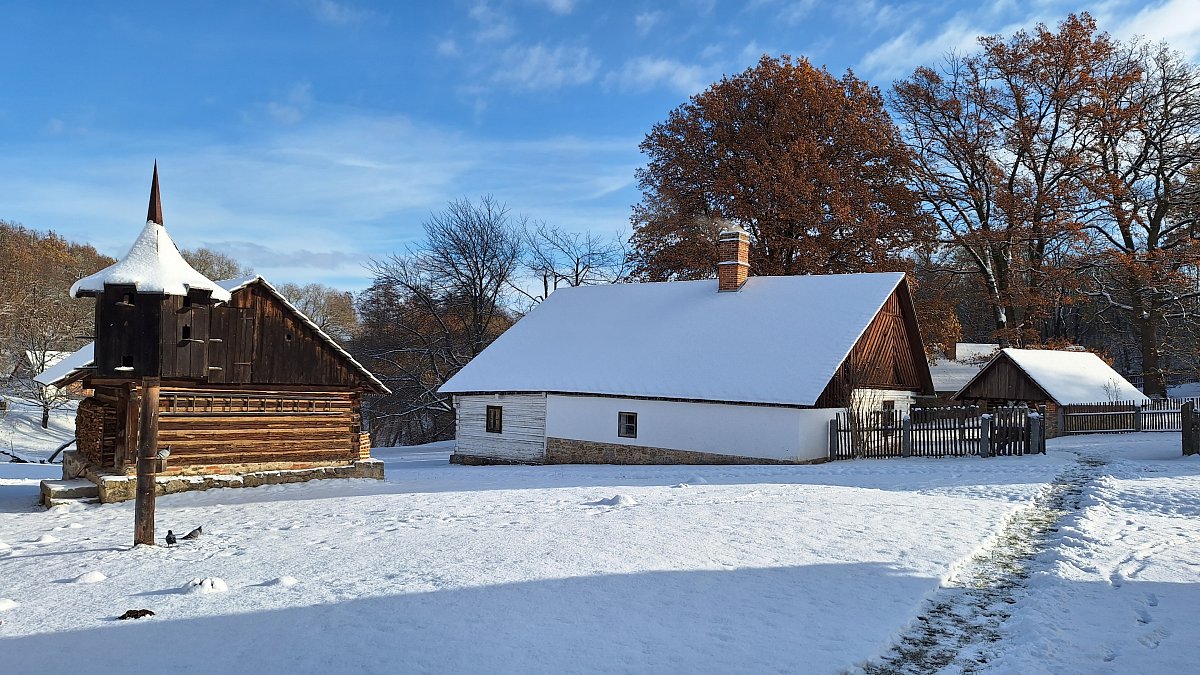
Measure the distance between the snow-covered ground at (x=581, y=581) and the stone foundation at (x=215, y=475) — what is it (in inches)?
36.7

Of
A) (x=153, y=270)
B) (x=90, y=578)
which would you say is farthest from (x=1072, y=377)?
(x=90, y=578)

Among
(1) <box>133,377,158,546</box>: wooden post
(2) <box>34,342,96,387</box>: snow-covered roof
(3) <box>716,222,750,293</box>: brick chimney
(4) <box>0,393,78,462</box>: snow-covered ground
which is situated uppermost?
(3) <box>716,222,750,293</box>: brick chimney

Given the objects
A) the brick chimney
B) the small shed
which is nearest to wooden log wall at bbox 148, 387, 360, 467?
the brick chimney

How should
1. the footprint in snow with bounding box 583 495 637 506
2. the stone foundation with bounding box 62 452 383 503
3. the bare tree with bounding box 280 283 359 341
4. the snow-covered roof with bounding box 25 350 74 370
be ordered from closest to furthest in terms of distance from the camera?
the footprint in snow with bounding box 583 495 637 506
the stone foundation with bounding box 62 452 383 503
the snow-covered roof with bounding box 25 350 74 370
the bare tree with bounding box 280 283 359 341

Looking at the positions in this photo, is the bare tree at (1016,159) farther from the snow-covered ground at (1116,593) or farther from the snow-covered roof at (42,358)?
the snow-covered roof at (42,358)

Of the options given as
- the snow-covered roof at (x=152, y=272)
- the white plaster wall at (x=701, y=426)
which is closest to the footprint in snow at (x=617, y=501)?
the snow-covered roof at (x=152, y=272)

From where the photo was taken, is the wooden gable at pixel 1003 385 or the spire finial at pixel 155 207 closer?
the spire finial at pixel 155 207

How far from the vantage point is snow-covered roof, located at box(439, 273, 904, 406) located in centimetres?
2167

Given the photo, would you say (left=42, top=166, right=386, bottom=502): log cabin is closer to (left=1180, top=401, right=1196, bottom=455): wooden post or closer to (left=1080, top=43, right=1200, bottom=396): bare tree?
(left=1180, top=401, right=1196, bottom=455): wooden post

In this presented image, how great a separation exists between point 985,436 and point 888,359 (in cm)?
475

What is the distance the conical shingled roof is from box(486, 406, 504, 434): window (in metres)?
15.5

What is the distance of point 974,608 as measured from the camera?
7422mm

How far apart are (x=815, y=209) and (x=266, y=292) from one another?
75.9ft

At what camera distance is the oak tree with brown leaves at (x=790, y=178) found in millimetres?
33531
